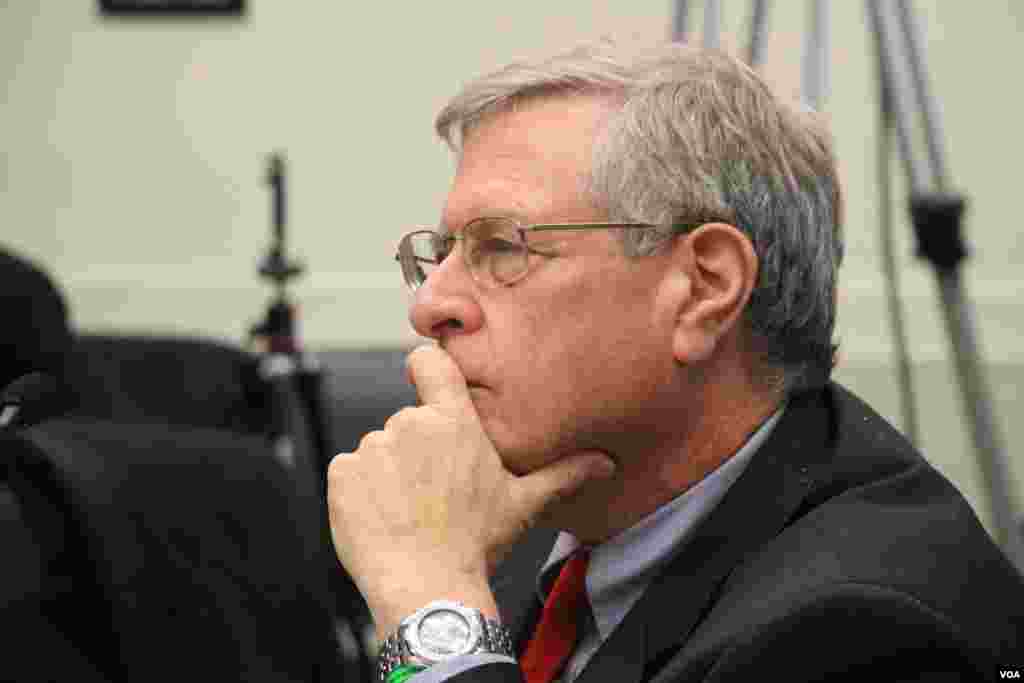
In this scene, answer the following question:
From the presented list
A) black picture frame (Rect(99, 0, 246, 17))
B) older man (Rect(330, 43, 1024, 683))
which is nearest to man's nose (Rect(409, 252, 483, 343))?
older man (Rect(330, 43, 1024, 683))

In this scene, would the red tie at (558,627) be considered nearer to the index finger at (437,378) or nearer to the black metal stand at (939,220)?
the index finger at (437,378)

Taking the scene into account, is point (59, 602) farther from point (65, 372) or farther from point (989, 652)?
point (989, 652)

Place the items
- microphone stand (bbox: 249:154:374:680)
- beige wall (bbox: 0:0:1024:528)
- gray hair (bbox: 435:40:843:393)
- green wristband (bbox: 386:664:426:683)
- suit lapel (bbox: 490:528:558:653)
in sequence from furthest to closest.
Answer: beige wall (bbox: 0:0:1024:528), microphone stand (bbox: 249:154:374:680), suit lapel (bbox: 490:528:558:653), gray hair (bbox: 435:40:843:393), green wristband (bbox: 386:664:426:683)

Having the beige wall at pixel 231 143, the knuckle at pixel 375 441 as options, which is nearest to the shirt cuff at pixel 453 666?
the knuckle at pixel 375 441

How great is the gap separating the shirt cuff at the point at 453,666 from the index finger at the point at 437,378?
253mm

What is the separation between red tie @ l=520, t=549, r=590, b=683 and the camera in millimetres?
1298

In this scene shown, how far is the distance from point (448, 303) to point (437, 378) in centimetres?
7

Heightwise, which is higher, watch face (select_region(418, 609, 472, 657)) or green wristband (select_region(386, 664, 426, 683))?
watch face (select_region(418, 609, 472, 657))

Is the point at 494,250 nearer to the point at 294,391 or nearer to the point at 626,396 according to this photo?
the point at 626,396

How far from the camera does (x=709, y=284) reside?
48.6 inches

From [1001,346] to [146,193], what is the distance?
2562 millimetres

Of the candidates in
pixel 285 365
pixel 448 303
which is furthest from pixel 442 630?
pixel 285 365

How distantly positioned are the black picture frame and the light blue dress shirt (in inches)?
123

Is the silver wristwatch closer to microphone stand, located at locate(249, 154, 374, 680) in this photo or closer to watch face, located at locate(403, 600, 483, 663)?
watch face, located at locate(403, 600, 483, 663)
